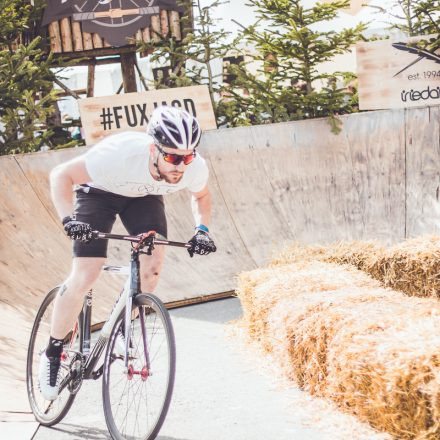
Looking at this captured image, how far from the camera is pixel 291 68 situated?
946 cm

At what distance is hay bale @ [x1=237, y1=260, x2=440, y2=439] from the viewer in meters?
3.67

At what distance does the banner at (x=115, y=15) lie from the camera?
10.4 m

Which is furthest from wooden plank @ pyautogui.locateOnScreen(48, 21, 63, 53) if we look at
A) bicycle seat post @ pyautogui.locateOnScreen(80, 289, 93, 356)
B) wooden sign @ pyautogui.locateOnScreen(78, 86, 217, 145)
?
bicycle seat post @ pyautogui.locateOnScreen(80, 289, 93, 356)

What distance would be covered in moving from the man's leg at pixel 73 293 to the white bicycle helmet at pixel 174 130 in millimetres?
813

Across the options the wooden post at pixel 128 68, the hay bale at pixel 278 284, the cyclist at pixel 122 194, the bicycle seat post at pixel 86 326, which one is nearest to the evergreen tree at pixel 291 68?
the wooden post at pixel 128 68

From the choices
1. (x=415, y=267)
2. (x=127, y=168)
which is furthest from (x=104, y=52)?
(x=127, y=168)

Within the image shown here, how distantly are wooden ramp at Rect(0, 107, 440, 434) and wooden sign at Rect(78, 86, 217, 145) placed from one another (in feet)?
1.79

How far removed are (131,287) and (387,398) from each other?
1.40 meters

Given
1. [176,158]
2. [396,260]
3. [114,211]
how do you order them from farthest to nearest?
1. [396,260]
2. [114,211]
3. [176,158]

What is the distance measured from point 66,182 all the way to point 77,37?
698 cm

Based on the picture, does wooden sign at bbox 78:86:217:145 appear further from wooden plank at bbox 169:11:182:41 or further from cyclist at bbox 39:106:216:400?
cyclist at bbox 39:106:216:400

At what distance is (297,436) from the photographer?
405cm

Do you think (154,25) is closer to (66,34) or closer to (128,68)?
(128,68)

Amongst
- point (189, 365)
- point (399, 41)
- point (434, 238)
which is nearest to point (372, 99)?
point (399, 41)
